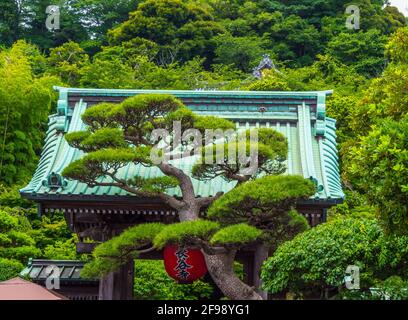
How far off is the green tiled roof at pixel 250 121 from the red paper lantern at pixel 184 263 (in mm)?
1043

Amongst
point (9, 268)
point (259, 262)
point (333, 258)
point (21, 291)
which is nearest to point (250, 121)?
point (259, 262)

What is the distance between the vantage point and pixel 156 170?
12094mm

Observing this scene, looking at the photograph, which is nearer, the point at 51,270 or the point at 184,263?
the point at 184,263

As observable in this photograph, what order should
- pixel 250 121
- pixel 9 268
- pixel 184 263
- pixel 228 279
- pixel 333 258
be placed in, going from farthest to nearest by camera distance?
1. pixel 9 268
2. pixel 250 121
3. pixel 184 263
4. pixel 228 279
5. pixel 333 258

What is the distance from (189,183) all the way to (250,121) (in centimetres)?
262

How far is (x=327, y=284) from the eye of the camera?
29.8 ft

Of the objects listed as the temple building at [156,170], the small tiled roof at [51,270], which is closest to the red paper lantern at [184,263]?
the temple building at [156,170]

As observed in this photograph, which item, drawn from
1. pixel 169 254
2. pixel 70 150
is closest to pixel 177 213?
pixel 169 254

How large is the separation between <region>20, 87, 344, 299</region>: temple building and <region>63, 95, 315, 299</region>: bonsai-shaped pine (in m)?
0.64

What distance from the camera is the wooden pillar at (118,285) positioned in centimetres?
1169

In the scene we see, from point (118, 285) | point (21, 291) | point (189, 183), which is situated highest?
point (189, 183)

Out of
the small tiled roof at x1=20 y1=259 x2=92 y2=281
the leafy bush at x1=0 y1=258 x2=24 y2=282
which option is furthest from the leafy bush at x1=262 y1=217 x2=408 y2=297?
the leafy bush at x1=0 y1=258 x2=24 y2=282

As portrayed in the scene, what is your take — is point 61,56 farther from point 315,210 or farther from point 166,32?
point 315,210

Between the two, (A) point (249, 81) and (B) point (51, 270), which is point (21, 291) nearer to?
(B) point (51, 270)
